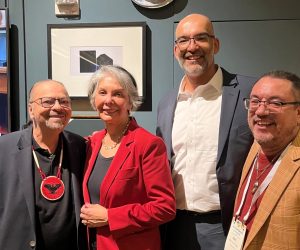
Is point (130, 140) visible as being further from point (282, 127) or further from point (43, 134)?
point (282, 127)

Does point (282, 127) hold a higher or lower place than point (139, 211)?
higher

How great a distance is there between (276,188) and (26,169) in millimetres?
1174

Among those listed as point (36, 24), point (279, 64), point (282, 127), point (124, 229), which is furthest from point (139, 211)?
point (36, 24)

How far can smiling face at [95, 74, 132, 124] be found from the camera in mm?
1930

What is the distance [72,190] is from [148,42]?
1445 millimetres

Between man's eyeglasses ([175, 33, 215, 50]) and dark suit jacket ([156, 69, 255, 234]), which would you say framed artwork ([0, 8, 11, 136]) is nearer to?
man's eyeglasses ([175, 33, 215, 50])

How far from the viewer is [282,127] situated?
1.50 meters

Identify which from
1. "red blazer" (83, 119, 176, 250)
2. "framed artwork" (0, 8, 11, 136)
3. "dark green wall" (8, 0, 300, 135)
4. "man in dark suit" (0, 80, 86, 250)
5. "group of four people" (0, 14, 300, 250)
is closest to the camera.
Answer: "group of four people" (0, 14, 300, 250)

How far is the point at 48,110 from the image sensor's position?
1.96 meters

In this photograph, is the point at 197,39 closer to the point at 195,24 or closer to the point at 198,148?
the point at 195,24

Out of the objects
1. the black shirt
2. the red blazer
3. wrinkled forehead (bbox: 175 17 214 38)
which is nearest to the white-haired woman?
the red blazer

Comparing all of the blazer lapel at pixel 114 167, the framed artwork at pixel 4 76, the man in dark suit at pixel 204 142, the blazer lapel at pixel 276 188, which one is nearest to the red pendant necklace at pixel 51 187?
the blazer lapel at pixel 114 167

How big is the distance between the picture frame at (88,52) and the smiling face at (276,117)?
1.51 meters

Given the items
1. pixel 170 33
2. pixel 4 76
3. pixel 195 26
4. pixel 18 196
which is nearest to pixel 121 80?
pixel 195 26
